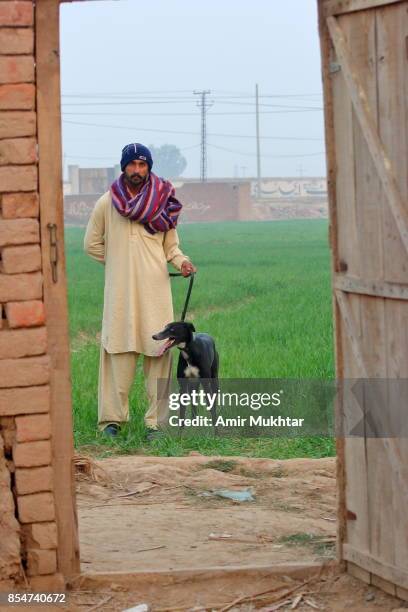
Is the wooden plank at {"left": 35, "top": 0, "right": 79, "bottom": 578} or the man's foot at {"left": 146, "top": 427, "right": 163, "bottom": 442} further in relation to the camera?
the man's foot at {"left": 146, "top": 427, "right": 163, "bottom": 442}

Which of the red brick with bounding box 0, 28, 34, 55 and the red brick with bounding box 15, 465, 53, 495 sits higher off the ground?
the red brick with bounding box 0, 28, 34, 55

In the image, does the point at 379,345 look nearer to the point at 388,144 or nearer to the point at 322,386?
the point at 388,144

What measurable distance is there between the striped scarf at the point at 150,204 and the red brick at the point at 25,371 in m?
3.44

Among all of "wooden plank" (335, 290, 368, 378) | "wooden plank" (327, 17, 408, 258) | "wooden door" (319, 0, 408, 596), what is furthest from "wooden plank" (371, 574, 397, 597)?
"wooden plank" (327, 17, 408, 258)

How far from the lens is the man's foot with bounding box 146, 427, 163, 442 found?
8703mm

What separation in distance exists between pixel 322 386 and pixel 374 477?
517 cm

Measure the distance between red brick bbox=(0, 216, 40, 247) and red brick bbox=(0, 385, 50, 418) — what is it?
603 mm

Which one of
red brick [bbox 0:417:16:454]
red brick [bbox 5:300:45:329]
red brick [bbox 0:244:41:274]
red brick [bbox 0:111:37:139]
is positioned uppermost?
red brick [bbox 0:111:37:139]

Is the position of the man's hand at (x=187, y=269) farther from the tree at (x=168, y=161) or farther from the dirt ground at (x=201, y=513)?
the tree at (x=168, y=161)

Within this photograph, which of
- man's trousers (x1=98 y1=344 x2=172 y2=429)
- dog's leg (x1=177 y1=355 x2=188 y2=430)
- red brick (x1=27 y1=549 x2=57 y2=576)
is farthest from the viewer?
dog's leg (x1=177 y1=355 x2=188 y2=430)

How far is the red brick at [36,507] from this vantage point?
518 cm

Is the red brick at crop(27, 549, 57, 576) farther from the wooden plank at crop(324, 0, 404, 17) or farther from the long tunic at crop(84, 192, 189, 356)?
the long tunic at crop(84, 192, 189, 356)

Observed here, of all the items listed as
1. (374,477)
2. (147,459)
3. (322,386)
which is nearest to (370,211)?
(374,477)

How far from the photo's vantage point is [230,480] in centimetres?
750
